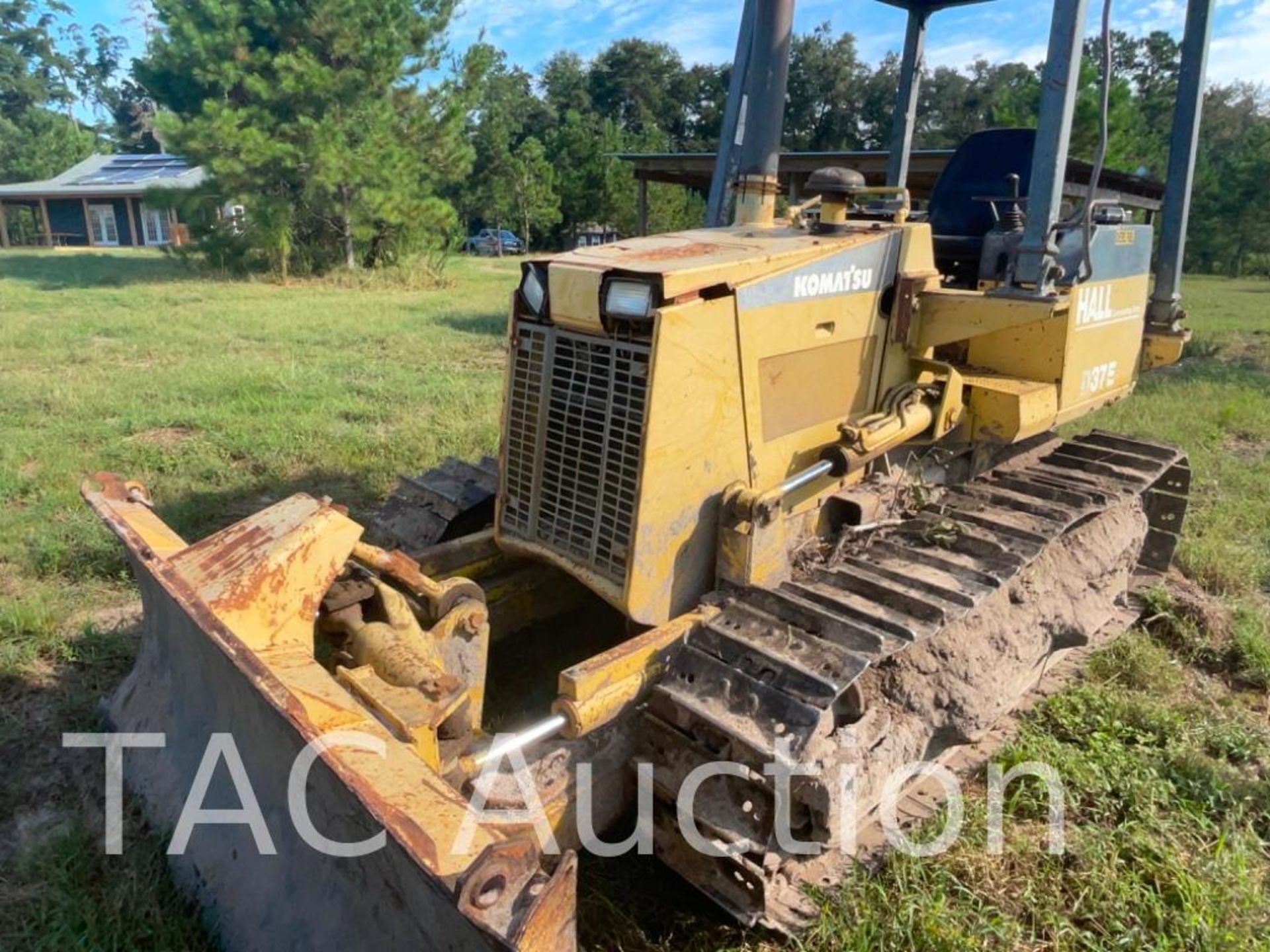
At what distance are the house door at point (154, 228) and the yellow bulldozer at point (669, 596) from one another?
1743 inches

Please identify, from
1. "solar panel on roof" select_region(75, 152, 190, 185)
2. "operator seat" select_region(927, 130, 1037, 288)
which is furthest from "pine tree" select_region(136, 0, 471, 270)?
"operator seat" select_region(927, 130, 1037, 288)

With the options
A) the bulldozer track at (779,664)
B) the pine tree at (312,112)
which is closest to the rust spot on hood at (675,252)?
the bulldozer track at (779,664)

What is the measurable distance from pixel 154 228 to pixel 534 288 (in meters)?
45.7

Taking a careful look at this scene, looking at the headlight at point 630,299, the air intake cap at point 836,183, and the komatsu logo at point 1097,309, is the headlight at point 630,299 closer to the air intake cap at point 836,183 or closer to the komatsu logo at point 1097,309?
the air intake cap at point 836,183

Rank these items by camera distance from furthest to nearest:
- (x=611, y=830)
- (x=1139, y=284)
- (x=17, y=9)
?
(x=17, y=9), (x=1139, y=284), (x=611, y=830)

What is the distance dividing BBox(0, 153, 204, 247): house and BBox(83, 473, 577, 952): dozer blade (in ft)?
138

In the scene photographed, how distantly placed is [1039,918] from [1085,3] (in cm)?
335

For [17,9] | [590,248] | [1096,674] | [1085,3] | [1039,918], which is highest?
[17,9]

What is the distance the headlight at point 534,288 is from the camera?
3.23 metres

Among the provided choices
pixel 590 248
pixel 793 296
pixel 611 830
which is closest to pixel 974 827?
pixel 611 830

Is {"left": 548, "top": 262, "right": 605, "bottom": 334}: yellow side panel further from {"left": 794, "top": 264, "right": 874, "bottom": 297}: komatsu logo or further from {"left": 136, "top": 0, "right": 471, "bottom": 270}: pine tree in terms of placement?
{"left": 136, "top": 0, "right": 471, "bottom": 270}: pine tree

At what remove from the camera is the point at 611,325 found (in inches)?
118

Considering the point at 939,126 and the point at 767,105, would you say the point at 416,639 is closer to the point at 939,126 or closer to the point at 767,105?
the point at 767,105

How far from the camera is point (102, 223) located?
4212cm
